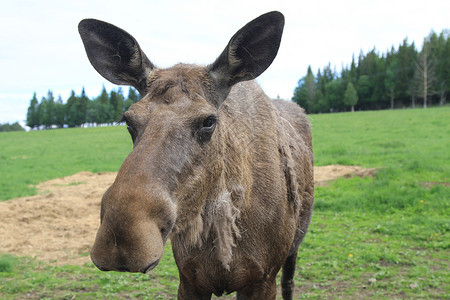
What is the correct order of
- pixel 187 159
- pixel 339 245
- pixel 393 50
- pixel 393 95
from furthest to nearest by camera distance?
pixel 393 50, pixel 393 95, pixel 339 245, pixel 187 159

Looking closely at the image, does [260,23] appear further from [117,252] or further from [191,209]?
[117,252]

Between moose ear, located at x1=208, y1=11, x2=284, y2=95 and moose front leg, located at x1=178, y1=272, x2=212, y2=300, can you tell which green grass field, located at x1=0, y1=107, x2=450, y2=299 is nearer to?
moose front leg, located at x1=178, y1=272, x2=212, y2=300

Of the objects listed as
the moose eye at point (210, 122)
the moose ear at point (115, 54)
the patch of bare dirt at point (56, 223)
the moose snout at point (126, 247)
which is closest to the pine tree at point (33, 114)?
the patch of bare dirt at point (56, 223)

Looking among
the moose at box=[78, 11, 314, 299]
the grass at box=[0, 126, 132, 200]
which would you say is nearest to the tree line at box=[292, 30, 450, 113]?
the grass at box=[0, 126, 132, 200]

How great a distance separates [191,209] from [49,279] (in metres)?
4.93

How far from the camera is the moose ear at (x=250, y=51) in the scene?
290 centimetres

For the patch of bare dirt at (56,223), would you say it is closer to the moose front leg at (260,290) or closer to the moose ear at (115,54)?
the moose front leg at (260,290)

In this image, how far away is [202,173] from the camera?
2559 mm

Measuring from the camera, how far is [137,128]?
2.51m

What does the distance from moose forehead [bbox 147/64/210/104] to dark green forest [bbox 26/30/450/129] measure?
5146cm

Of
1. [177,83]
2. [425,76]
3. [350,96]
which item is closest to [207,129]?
[177,83]

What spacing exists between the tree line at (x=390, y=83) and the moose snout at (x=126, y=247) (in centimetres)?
7068

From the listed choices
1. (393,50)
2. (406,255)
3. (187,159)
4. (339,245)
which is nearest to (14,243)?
(339,245)

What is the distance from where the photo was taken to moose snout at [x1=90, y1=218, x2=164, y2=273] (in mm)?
1937
